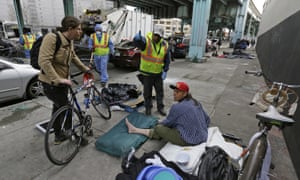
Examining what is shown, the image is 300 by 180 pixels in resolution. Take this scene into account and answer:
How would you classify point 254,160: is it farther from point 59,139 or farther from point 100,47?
point 100,47

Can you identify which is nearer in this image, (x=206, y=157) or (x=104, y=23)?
(x=206, y=157)

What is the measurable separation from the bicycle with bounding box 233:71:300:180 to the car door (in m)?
4.34

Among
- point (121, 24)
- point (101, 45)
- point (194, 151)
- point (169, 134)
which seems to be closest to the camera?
point (194, 151)

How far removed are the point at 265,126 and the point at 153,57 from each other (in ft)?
6.61

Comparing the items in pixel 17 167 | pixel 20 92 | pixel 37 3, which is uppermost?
pixel 37 3

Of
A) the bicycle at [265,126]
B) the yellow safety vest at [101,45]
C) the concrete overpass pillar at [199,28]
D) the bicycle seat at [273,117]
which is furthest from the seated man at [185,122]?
the concrete overpass pillar at [199,28]

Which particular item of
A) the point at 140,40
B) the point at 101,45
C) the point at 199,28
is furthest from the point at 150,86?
the point at 199,28

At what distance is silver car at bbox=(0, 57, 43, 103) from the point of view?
3441mm

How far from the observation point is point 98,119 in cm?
319

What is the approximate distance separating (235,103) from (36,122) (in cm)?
443

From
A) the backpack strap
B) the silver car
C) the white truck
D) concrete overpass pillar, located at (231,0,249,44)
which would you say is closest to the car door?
the silver car

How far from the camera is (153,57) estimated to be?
9.98ft

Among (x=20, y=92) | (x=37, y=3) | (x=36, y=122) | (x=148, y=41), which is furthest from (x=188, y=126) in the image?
(x=37, y=3)

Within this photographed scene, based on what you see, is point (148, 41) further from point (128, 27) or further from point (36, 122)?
point (128, 27)
